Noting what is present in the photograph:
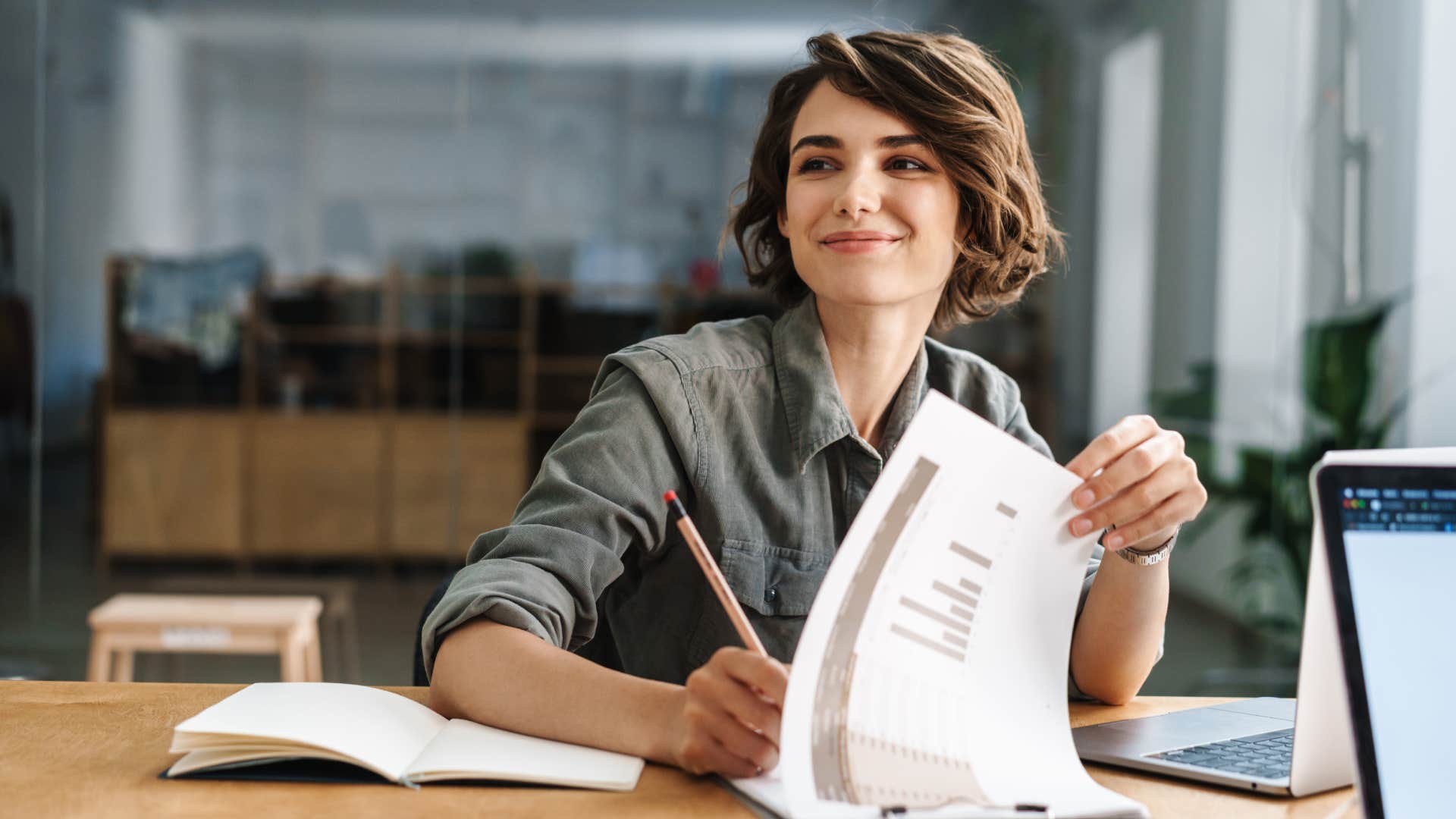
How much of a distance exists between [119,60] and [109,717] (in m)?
3.27

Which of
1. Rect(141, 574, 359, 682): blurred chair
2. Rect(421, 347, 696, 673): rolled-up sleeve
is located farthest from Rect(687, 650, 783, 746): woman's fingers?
Rect(141, 574, 359, 682): blurred chair

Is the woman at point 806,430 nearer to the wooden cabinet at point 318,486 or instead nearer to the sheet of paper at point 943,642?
the sheet of paper at point 943,642

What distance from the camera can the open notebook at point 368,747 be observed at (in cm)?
78

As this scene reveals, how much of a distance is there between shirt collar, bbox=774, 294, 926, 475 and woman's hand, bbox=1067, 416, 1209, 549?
0.35 metres

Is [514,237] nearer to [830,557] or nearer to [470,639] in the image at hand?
[830,557]

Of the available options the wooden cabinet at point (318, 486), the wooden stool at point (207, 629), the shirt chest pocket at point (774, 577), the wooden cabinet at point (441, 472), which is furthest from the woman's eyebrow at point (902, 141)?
the wooden cabinet at point (318, 486)

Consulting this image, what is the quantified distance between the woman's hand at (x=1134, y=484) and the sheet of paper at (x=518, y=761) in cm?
36

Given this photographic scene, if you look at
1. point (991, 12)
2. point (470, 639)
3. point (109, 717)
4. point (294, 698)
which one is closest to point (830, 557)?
point (470, 639)

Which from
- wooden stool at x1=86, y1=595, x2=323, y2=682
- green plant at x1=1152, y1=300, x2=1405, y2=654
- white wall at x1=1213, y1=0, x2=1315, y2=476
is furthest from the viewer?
white wall at x1=1213, y1=0, x2=1315, y2=476

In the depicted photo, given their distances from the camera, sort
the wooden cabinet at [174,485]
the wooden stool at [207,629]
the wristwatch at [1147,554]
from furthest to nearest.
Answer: the wooden cabinet at [174,485] → the wooden stool at [207,629] → the wristwatch at [1147,554]

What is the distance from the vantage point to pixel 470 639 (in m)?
0.93

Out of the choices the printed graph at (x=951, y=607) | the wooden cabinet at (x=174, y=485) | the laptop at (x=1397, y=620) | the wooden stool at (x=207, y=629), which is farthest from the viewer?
the wooden cabinet at (x=174, y=485)

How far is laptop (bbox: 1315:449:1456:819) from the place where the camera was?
0.64 meters

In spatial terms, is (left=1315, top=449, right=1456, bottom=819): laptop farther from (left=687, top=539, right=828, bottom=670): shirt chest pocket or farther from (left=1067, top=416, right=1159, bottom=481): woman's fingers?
(left=687, top=539, right=828, bottom=670): shirt chest pocket
